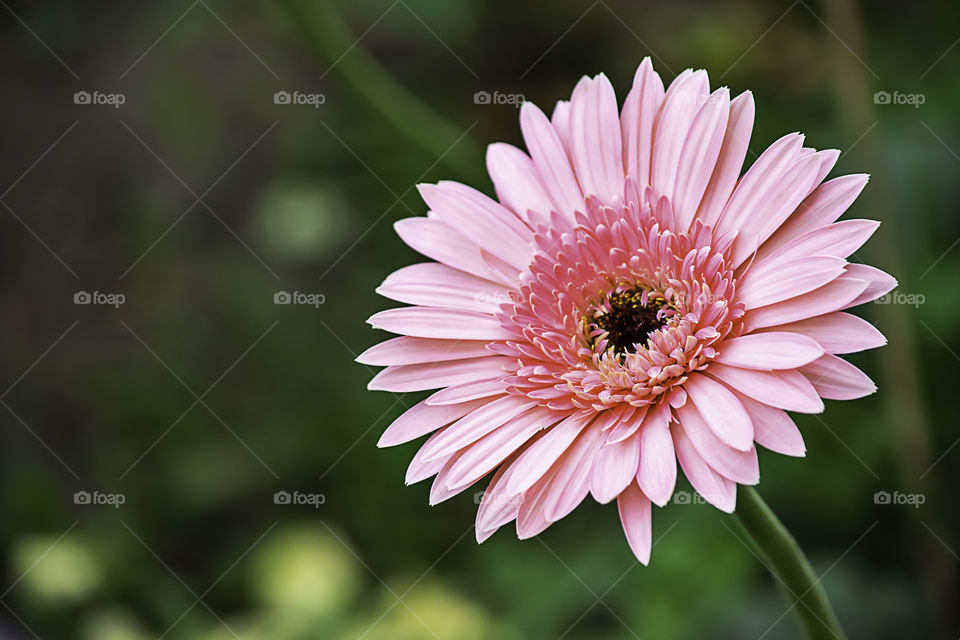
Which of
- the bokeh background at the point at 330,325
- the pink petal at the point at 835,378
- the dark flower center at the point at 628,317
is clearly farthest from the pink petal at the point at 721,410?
the bokeh background at the point at 330,325

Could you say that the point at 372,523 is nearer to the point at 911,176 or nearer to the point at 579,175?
the point at 579,175

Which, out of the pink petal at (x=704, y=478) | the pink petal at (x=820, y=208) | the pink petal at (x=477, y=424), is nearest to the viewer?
the pink petal at (x=704, y=478)

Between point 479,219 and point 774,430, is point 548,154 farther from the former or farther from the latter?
point 774,430

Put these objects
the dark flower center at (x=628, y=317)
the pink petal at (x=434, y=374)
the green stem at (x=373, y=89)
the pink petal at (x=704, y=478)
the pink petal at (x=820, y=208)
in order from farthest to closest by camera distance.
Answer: the green stem at (x=373, y=89) → the dark flower center at (x=628, y=317) → the pink petal at (x=434, y=374) → the pink petal at (x=820, y=208) → the pink petal at (x=704, y=478)

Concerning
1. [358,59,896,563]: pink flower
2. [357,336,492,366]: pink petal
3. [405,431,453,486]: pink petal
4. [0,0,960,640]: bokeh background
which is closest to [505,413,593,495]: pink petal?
[358,59,896,563]: pink flower

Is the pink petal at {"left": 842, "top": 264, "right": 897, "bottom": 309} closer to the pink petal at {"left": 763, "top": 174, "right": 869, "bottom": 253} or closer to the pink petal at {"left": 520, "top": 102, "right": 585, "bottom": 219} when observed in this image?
the pink petal at {"left": 763, "top": 174, "right": 869, "bottom": 253}

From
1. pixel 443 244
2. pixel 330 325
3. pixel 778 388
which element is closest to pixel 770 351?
pixel 778 388

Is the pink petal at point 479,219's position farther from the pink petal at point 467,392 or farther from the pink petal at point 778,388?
the pink petal at point 778,388
